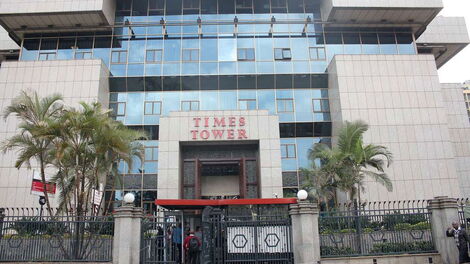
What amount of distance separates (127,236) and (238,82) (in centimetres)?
1988

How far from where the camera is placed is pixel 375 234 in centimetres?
1414

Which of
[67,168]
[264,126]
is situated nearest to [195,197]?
[264,126]

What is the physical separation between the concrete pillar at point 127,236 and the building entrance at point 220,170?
44.2 feet

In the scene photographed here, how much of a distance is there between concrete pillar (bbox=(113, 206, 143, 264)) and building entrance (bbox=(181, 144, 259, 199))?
530 inches

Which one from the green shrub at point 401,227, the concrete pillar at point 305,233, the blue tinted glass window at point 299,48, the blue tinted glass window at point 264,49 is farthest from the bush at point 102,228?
the blue tinted glass window at point 299,48

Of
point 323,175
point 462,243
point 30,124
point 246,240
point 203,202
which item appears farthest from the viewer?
point 323,175

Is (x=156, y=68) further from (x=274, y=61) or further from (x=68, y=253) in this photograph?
(x=68, y=253)

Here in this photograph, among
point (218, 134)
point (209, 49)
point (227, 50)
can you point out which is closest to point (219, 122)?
point (218, 134)

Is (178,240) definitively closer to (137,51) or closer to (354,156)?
(354,156)

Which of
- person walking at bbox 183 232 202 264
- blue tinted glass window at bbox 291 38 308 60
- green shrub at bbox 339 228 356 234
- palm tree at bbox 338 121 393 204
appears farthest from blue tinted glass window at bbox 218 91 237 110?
green shrub at bbox 339 228 356 234

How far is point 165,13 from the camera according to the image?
33250mm

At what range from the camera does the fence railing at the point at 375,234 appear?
14.0m

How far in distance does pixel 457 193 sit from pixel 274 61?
56.3ft

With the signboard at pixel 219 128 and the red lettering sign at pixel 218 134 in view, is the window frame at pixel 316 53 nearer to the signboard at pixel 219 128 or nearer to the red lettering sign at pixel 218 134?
the signboard at pixel 219 128
